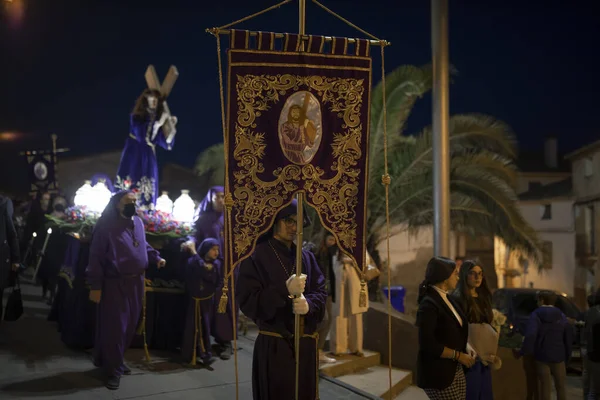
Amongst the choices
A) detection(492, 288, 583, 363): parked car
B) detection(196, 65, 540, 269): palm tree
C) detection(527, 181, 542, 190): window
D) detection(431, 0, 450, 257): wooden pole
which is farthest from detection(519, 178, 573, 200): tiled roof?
detection(431, 0, 450, 257): wooden pole

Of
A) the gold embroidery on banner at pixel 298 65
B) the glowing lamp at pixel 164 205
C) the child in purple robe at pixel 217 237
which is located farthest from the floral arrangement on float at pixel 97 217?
the gold embroidery on banner at pixel 298 65

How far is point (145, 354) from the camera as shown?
26.1ft

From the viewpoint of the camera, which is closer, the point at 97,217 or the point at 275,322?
the point at 275,322

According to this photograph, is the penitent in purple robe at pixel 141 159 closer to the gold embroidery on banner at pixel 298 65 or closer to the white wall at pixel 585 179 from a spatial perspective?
the gold embroidery on banner at pixel 298 65

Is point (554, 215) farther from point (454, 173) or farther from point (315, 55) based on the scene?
point (315, 55)

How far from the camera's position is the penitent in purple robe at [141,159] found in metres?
9.59

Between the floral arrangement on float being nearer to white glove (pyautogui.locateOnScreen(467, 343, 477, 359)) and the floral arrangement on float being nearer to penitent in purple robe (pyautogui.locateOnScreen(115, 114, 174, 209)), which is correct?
penitent in purple robe (pyautogui.locateOnScreen(115, 114, 174, 209))

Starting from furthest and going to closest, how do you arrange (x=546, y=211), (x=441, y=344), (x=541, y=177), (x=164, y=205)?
(x=541, y=177)
(x=546, y=211)
(x=164, y=205)
(x=441, y=344)

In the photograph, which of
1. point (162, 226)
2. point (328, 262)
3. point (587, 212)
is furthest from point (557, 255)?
point (162, 226)

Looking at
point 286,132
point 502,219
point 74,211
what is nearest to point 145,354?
point 74,211

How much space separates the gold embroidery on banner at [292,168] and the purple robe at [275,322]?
0.22 metres

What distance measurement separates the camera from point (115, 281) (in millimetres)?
6754

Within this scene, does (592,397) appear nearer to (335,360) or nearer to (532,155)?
(335,360)

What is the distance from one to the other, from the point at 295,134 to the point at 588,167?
25.7 m
